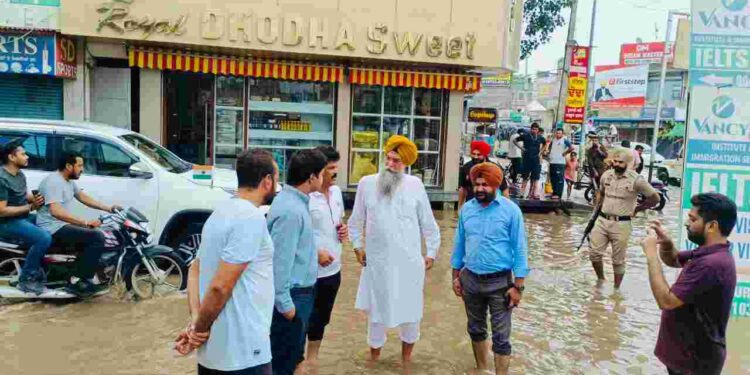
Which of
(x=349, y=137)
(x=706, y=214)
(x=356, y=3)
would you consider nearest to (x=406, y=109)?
(x=349, y=137)

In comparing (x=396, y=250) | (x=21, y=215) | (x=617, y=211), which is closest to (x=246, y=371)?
(x=396, y=250)

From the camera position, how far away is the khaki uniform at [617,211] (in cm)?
786

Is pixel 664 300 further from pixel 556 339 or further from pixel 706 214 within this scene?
pixel 556 339

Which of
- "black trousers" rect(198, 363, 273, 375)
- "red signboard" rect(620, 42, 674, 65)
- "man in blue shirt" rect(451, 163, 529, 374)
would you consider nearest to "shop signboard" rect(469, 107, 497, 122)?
"man in blue shirt" rect(451, 163, 529, 374)

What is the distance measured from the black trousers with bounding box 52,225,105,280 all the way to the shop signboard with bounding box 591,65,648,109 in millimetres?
44093

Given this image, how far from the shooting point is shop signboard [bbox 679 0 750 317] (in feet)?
19.6

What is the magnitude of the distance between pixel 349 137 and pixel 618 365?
9642 mm

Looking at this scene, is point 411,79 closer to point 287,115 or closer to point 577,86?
point 287,115

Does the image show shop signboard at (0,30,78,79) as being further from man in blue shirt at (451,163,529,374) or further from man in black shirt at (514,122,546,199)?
man in black shirt at (514,122,546,199)

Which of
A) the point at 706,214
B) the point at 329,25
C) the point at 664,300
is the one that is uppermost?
the point at 329,25

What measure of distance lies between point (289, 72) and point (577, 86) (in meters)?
8.45

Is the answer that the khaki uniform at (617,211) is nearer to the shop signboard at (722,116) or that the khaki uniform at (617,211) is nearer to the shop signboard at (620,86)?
the shop signboard at (722,116)

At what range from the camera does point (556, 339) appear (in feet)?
20.6

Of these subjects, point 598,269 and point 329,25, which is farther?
point 329,25
